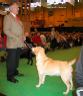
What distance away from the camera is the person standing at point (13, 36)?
7160mm

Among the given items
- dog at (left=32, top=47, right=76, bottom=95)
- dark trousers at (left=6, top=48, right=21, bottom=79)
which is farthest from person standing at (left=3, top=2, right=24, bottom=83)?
dog at (left=32, top=47, right=76, bottom=95)

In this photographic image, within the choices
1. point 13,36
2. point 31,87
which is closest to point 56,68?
point 31,87

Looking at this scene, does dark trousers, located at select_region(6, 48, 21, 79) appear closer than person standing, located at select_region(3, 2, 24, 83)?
No

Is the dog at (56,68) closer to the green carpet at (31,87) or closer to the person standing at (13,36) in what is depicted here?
the green carpet at (31,87)

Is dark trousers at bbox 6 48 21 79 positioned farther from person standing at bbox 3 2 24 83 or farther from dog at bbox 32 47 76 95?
dog at bbox 32 47 76 95

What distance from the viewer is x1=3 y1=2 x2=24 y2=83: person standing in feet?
23.5

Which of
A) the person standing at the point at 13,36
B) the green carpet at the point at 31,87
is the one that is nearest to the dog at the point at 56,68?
the green carpet at the point at 31,87

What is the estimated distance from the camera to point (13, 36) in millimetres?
7207

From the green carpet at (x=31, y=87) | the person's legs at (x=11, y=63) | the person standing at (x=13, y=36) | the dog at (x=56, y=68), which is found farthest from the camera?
the person's legs at (x=11, y=63)

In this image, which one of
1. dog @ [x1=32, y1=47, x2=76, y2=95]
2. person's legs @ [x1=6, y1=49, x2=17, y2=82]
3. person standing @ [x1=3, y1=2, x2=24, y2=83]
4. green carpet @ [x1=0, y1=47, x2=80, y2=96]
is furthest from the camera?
person's legs @ [x1=6, y1=49, x2=17, y2=82]

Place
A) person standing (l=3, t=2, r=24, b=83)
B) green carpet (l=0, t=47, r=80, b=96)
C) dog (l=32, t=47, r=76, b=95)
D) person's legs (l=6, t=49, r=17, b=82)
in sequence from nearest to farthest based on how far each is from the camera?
dog (l=32, t=47, r=76, b=95) → green carpet (l=0, t=47, r=80, b=96) → person standing (l=3, t=2, r=24, b=83) → person's legs (l=6, t=49, r=17, b=82)

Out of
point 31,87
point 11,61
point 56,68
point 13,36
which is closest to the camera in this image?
point 56,68

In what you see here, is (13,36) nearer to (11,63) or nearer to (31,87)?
(11,63)

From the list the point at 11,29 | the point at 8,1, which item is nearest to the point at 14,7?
the point at 11,29
